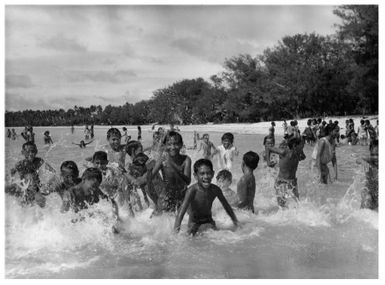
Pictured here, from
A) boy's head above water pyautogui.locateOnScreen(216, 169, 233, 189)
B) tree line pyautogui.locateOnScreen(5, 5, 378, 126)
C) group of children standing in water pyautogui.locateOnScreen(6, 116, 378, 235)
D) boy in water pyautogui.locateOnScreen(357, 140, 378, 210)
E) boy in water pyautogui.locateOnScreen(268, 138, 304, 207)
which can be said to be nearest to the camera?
group of children standing in water pyautogui.locateOnScreen(6, 116, 378, 235)

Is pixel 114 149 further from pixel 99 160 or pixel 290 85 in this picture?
pixel 290 85

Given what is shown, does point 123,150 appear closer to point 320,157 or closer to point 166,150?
point 166,150

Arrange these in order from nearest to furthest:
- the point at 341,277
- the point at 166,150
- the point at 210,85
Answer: the point at 341,277, the point at 166,150, the point at 210,85

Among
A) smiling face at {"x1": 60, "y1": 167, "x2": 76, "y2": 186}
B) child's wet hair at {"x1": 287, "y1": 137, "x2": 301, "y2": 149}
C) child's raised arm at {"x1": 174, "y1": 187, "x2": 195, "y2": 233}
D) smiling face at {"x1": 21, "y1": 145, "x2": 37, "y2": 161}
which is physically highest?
child's wet hair at {"x1": 287, "y1": 137, "x2": 301, "y2": 149}

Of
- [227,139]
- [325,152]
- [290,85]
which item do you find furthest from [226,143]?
[290,85]

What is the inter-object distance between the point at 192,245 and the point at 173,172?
1166 millimetres

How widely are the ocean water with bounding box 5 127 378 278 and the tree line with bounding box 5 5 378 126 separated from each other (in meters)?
6.89

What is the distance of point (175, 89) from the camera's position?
56469 mm

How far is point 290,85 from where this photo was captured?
32812 millimetres

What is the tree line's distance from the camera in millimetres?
13355

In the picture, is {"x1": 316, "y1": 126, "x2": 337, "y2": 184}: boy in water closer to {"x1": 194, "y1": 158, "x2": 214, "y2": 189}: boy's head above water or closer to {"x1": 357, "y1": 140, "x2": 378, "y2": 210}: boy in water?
{"x1": 357, "y1": 140, "x2": 378, "y2": 210}: boy in water

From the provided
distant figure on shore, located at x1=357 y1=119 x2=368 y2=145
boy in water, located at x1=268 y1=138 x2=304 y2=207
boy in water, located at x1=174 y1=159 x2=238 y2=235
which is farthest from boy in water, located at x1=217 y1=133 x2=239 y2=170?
distant figure on shore, located at x1=357 y1=119 x2=368 y2=145
